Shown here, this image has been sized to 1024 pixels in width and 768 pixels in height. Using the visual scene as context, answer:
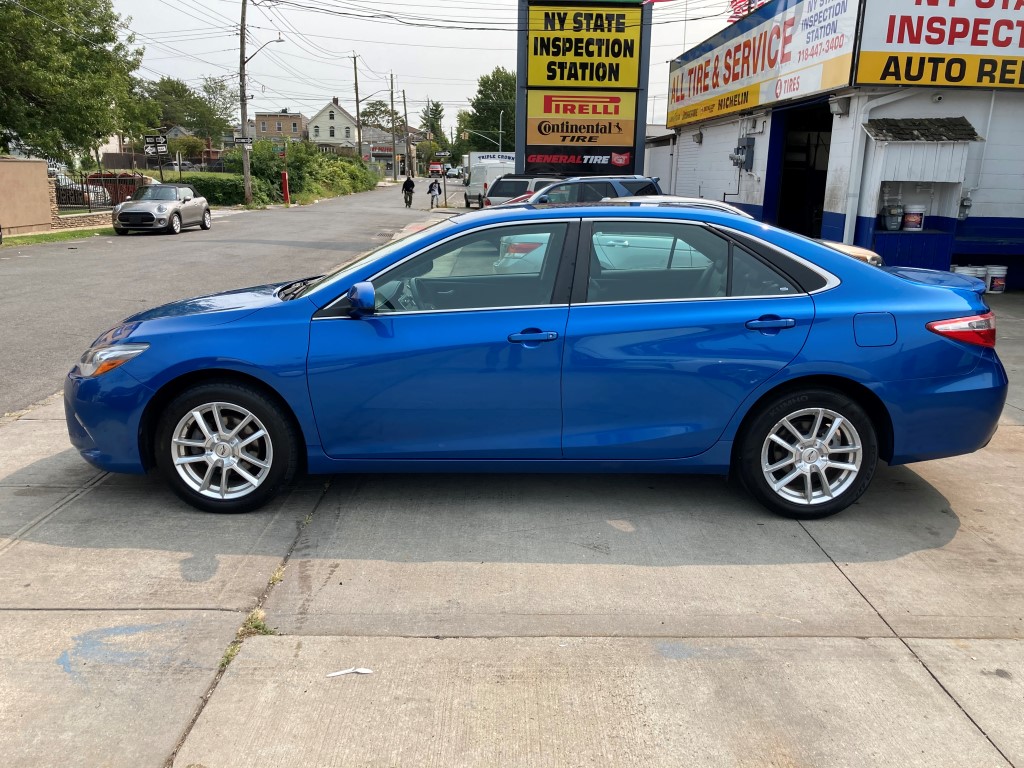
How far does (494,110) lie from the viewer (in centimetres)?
10012

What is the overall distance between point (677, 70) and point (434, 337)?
835 inches

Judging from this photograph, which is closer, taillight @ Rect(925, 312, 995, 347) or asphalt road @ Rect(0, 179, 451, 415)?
taillight @ Rect(925, 312, 995, 347)

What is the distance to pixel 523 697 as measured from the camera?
9.72 feet

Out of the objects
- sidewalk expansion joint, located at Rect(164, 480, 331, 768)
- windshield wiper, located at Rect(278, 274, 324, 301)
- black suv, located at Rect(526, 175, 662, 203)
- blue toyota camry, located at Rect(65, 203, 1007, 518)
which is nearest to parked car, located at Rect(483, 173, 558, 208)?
black suv, located at Rect(526, 175, 662, 203)

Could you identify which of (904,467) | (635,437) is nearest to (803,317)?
(635,437)

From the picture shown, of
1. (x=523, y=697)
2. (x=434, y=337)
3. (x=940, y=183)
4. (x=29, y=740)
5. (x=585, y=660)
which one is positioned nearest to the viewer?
(x=29, y=740)

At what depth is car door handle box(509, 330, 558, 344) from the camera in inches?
166

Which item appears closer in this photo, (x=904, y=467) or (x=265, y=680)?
(x=265, y=680)

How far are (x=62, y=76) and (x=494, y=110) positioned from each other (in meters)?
77.1

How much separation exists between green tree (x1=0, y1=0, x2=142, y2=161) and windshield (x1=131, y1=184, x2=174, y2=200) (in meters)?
5.35

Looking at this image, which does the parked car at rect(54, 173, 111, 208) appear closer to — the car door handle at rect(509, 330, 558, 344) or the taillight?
the car door handle at rect(509, 330, 558, 344)

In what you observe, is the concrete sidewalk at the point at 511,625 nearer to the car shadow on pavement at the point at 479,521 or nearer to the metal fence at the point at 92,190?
the car shadow on pavement at the point at 479,521

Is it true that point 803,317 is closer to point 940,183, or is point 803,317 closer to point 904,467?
point 904,467

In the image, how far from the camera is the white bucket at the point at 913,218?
473 inches
